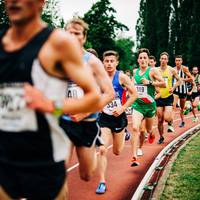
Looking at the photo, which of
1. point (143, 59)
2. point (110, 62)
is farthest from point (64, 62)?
point (143, 59)

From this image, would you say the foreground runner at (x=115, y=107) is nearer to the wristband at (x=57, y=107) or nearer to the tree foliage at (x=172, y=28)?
the wristband at (x=57, y=107)

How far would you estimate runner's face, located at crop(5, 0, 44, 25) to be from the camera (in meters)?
2.82

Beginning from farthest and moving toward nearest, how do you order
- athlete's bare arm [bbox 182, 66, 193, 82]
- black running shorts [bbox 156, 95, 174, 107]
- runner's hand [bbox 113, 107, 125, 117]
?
athlete's bare arm [bbox 182, 66, 193, 82] → black running shorts [bbox 156, 95, 174, 107] → runner's hand [bbox 113, 107, 125, 117]

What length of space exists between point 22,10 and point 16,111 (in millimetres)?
620

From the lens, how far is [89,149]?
5.08 metres

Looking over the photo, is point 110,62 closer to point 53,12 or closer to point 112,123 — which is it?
point 112,123

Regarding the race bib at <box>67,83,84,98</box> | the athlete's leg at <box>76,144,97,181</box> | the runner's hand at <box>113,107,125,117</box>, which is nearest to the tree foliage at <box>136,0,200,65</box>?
the runner's hand at <box>113,107,125,117</box>

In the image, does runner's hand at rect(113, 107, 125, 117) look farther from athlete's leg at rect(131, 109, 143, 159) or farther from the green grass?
athlete's leg at rect(131, 109, 143, 159)

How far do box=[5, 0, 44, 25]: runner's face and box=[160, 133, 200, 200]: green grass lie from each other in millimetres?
3930

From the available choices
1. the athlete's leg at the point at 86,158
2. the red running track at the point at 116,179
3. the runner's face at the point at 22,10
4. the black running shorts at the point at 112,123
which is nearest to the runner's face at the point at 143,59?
the red running track at the point at 116,179

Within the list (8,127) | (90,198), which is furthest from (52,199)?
(90,198)

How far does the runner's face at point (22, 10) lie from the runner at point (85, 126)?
7.22 feet

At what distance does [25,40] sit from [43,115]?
0.48 metres

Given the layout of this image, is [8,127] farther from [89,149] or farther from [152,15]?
[152,15]
